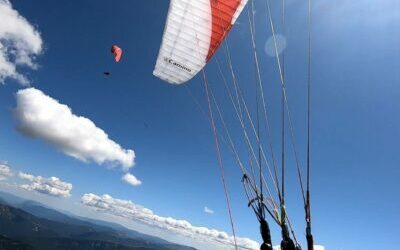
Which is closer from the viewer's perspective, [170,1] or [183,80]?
[170,1]

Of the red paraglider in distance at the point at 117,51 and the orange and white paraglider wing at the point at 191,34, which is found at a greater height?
the red paraglider in distance at the point at 117,51

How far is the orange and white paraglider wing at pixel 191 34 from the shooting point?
1228 cm

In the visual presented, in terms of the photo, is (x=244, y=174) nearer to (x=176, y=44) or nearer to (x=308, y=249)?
(x=308, y=249)

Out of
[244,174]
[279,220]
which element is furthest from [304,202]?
[244,174]

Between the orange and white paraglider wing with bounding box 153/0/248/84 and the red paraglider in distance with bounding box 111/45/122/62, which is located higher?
the red paraglider in distance with bounding box 111/45/122/62

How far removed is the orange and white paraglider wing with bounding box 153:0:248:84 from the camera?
1228 cm

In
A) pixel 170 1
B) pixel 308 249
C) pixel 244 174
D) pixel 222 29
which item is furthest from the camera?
pixel 222 29

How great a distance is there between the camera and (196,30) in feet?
43.6

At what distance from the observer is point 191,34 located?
13.4 m

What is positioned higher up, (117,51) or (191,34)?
(117,51)

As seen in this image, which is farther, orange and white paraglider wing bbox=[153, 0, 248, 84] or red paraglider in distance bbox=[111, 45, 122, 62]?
red paraglider in distance bbox=[111, 45, 122, 62]

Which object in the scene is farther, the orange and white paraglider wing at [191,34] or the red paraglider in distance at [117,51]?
the red paraglider in distance at [117,51]

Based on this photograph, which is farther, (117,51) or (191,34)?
(117,51)

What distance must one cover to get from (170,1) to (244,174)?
6.51 m
